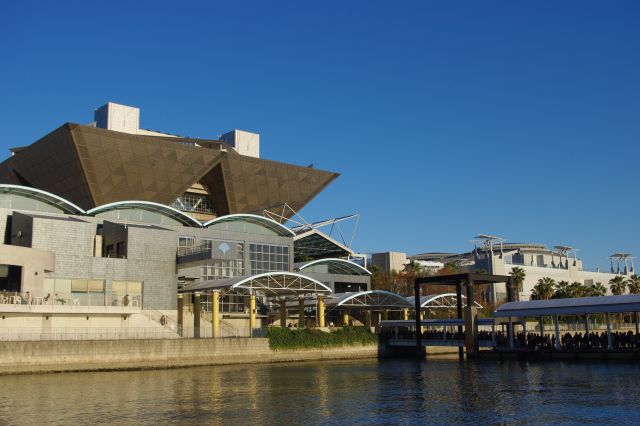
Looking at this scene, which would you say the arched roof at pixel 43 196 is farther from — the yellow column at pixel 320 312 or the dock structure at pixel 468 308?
the dock structure at pixel 468 308

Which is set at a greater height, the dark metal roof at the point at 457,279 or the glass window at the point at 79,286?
the dark metal roof at the point at 457,279

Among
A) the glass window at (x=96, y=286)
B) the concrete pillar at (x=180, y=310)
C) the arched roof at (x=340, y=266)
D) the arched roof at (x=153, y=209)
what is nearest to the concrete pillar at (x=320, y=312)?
the concrete pillar at (x=180, y=310)

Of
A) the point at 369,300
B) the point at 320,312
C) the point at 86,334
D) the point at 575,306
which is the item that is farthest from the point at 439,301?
the point at 86,334

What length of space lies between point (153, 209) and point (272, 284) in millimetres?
17096

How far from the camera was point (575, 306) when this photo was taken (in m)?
58.5

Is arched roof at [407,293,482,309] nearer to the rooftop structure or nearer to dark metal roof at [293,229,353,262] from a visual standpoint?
dark metal roof at [293,229,353,262]

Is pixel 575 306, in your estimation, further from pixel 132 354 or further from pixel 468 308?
pixel 132 354

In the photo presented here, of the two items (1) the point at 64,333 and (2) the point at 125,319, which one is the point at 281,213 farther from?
(1) the point at 64,333

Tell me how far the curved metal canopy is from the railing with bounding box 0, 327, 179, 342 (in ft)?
24.5

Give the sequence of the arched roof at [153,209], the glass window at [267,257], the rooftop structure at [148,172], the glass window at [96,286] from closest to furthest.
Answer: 1. the glass window at [96,286]
2. the arched roof at [153,209]
3. the rooftop structure at [148,172]
4. the glass window at [267,257]

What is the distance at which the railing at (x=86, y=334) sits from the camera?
5062cm

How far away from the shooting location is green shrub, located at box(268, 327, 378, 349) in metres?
63.8

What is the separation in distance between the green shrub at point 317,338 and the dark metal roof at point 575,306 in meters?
13.5

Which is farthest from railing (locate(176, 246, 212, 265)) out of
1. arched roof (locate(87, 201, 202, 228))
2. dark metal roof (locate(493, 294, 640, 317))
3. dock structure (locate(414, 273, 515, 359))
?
dark metal roof (locate(493, 294, 640, 317))
